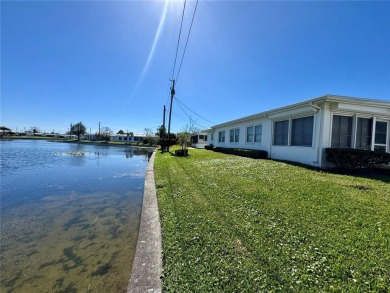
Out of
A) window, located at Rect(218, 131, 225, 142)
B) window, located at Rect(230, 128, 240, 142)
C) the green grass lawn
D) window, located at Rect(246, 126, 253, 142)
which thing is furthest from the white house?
window, located at Rect(218, 131, 225, 142)

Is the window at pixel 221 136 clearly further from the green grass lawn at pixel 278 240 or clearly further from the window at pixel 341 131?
the green grass lawn at pixel 278 240

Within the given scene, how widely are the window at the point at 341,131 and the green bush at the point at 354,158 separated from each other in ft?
3.33

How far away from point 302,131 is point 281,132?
77.2 inches

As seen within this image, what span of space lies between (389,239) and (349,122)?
8749 mm

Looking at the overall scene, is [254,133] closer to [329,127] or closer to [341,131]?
[341,131]

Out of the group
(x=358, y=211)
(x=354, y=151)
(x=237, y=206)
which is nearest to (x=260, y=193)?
(x=237, y=206)

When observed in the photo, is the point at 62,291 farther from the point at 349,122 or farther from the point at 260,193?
the point at 349,122

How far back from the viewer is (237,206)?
5.05m

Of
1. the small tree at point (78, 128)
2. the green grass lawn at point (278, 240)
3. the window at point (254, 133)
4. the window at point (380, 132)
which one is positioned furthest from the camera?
the small tree at point (78, 128)

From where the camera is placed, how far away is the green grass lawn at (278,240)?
8.12 feet

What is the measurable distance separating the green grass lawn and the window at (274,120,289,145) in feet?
22.4

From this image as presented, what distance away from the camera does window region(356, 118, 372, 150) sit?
413 inches

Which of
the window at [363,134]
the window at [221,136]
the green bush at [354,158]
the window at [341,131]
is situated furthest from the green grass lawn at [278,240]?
the window at [221,136]

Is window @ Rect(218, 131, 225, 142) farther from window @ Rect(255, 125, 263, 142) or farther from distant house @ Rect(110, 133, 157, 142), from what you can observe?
distant house @ Rect(110, 133, 157, 142)
